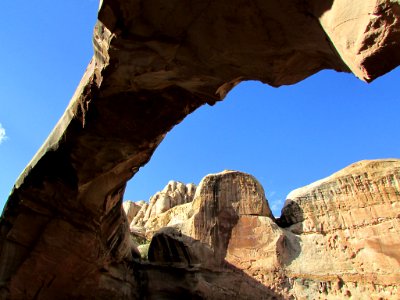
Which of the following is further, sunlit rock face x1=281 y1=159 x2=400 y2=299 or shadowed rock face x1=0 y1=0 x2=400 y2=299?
sunlit rock face x1=281 y1=159 x2=400 y2=299

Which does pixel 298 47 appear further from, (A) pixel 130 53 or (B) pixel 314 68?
(A) pixel 130 53

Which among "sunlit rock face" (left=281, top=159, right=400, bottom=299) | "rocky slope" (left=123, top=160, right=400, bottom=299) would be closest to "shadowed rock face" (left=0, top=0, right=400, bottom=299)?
"rocky slope" (left=123, top=160, right=400, bottom=299)

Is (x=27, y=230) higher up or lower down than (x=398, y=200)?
lower down

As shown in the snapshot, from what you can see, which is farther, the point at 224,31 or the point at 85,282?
the point at 85,282

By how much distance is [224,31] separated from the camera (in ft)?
13.9

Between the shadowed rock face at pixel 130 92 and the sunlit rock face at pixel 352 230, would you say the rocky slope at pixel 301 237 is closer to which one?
the sunlit rock face at pixel 352 230

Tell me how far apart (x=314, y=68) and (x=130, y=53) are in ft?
7.66

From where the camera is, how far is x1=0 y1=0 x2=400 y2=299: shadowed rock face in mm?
3652

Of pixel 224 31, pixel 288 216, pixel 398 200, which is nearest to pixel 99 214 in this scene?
pixel 224 31

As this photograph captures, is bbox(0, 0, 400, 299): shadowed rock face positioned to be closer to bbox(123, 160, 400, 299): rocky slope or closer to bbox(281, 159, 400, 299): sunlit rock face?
bbox(123, 160, 400, 299): rocky slope

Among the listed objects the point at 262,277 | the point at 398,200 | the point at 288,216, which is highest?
the point at 398,200

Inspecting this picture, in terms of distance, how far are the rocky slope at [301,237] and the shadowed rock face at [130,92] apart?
2.24m

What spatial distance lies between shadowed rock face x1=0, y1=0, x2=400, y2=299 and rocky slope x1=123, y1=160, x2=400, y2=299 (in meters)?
2.24

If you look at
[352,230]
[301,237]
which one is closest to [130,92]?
[301,237]
